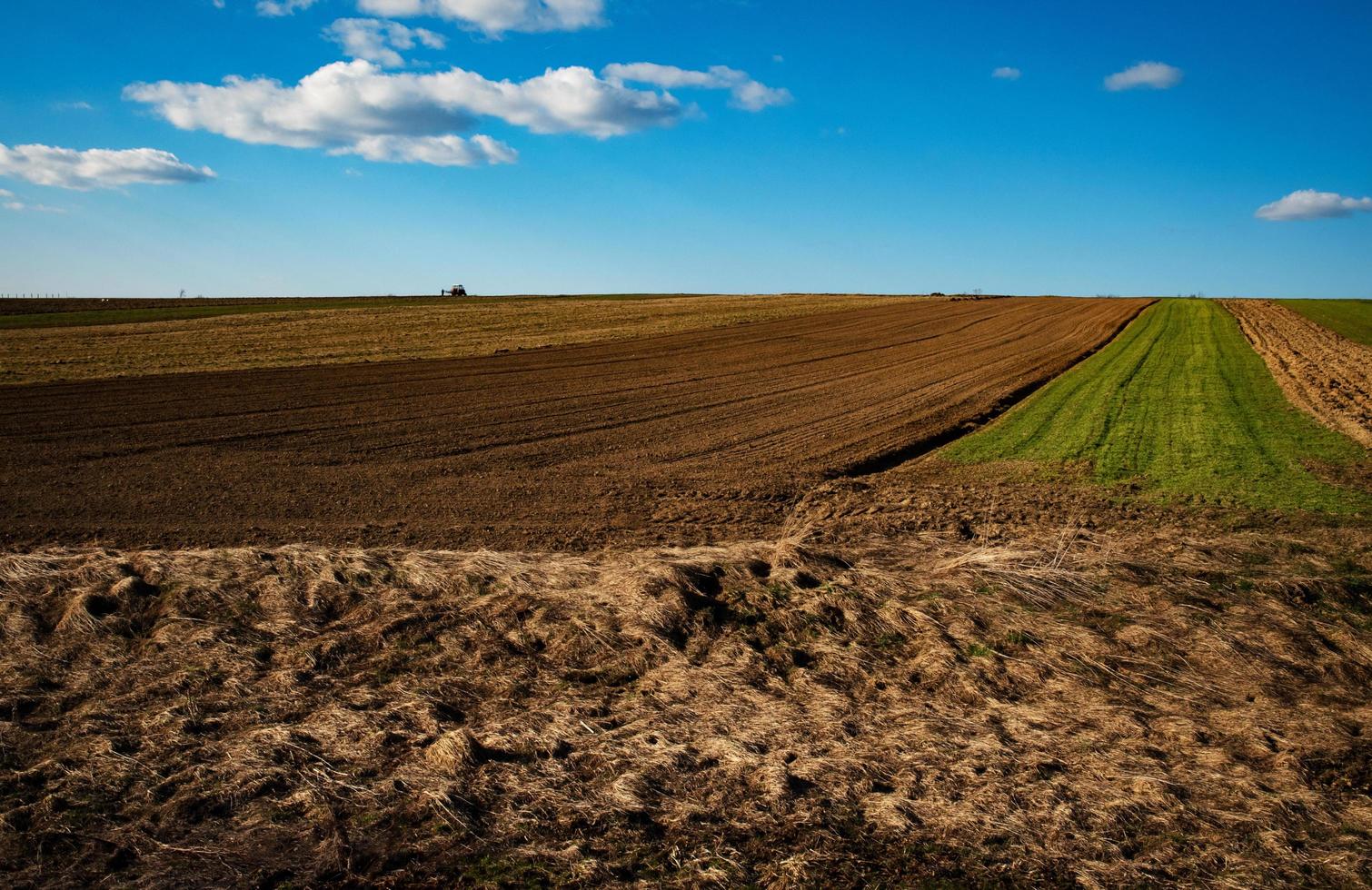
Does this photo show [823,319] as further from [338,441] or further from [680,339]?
[338,441]

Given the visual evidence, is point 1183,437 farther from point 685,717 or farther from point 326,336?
point 326,336

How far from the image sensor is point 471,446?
563 inches

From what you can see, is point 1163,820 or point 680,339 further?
point 680,339

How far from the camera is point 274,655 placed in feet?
19.3

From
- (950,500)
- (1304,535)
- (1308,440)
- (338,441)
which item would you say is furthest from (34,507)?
(1308,440)

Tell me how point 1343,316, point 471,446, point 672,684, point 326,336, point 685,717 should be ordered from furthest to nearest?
point 1343,316
point 326,336
point 471,446
point 672,684
point 685,717

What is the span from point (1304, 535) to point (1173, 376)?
634 inches

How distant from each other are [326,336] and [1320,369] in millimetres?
36713

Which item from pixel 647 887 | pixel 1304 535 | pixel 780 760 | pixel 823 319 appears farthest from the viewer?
pixel 823 319

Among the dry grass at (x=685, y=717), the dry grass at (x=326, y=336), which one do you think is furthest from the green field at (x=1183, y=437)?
the dry grass at (x=326, y=336)

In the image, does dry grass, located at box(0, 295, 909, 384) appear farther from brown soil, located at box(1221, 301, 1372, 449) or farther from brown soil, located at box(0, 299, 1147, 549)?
brown soil, located at box(1221, 301, 1372, 449)

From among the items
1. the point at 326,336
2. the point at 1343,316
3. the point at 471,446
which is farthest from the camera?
the point at 1343,316

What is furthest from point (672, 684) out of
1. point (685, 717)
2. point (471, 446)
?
point (471, 446)

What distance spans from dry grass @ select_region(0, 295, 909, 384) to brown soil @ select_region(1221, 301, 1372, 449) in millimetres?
23847
